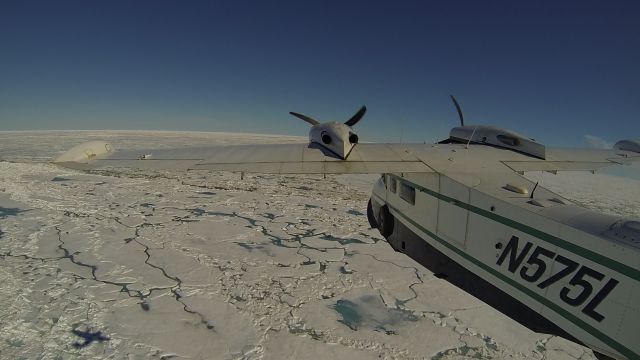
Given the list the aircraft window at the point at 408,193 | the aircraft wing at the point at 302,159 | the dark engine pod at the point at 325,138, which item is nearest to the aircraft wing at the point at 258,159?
the aircraft wing at the point at 302,159

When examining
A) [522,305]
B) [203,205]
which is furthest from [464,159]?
[203,205]

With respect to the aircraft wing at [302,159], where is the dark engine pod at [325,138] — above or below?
above

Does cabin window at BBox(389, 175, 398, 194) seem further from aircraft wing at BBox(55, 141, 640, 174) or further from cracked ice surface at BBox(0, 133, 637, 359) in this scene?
cracked ice surface at BBox(0, 133, 637, 359)

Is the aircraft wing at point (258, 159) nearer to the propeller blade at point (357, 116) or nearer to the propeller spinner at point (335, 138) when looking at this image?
the propeller spinner at point (335, 138)

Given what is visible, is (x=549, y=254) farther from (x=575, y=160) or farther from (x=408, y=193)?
(x=575, y=160)

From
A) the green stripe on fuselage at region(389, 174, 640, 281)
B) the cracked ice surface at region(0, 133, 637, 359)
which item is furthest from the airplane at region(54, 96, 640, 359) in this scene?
the cracked ice surface at region(0, 133, 637, 359)

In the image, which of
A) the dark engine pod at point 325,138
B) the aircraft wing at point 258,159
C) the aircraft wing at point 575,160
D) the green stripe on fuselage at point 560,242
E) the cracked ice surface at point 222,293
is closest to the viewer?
the green stripe on fuselage at point 560,242

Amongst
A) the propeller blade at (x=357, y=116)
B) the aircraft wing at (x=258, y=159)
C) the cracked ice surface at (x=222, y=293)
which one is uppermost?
the propeller blade at (x=357, y=116)

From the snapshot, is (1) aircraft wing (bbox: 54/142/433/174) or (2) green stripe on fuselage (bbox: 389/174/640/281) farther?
(1) aircraft wing (bbox: 54/142/433/174)
